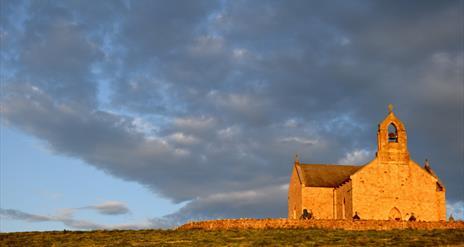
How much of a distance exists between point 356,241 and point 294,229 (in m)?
9.49

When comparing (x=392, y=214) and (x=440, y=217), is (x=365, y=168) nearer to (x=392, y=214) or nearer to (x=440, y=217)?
(x=392, y=214)

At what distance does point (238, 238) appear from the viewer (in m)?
42.2

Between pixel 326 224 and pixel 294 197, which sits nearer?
pixel 326 224

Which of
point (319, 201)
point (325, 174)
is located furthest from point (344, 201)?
point (325, 174)

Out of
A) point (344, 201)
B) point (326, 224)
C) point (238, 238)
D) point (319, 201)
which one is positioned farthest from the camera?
point (319, 201)

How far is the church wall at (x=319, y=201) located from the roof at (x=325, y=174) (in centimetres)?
74

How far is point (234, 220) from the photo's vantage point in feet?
161

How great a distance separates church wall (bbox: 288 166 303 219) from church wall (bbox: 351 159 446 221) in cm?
995

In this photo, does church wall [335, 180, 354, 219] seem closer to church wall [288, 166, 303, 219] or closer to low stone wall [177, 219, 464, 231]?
church wall [288, 166, 303, 219]

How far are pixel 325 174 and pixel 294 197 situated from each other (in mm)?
5044

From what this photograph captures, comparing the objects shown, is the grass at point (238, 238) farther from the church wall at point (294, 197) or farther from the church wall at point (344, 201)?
the church wall at point (294, 197)

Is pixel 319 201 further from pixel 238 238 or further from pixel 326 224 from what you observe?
pixel 238 238

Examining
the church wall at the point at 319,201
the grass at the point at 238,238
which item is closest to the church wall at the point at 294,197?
the church wall at the point at 319,201

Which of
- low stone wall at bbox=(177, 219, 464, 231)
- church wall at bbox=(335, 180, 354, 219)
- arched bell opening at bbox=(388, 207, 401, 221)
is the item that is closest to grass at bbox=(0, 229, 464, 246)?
low stone wall at bbox=(177, 219, 464, 231)
